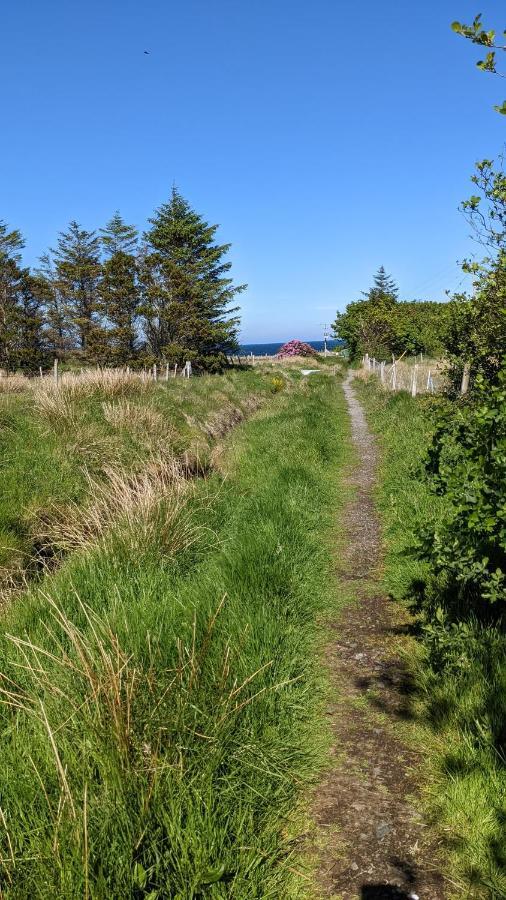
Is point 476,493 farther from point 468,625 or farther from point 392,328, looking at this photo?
point 392,328

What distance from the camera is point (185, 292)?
126 ft

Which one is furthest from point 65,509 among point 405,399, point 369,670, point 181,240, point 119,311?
point 181,240

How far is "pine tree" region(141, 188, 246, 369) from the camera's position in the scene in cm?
3756

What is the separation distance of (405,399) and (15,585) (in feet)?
45.2

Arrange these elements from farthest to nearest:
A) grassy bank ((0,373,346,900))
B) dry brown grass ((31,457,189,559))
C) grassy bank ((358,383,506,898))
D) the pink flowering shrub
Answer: the pink flowering shrub < dry brown grass ((31,457,189,559)) < grassy bank ((358,383,506,898)) < grassy bank ((0,373,346,900))

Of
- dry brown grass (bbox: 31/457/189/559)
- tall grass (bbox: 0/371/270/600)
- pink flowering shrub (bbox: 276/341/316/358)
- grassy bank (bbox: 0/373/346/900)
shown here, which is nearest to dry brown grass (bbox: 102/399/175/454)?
tall grass (bbox: 0/371/270/600)

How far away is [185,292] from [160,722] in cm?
3797

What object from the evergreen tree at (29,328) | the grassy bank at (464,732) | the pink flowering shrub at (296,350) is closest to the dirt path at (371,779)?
the grassy bank at (464,732)

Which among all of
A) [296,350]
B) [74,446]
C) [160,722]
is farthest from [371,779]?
[296,350]

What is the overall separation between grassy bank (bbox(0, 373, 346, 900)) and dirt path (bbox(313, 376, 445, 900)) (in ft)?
0.57

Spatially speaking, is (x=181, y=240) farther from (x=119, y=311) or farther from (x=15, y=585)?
(x=15, y=585)

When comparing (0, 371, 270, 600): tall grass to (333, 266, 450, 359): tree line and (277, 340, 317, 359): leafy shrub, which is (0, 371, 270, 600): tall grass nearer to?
(333, 266, 450, 359): tree line

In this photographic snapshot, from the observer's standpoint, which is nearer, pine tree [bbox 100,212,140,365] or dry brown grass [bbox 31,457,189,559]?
dry brown grass [bbox 31,457,189,559]

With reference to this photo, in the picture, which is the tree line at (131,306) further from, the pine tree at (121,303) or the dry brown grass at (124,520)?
the dry brown grass at (124,520)
